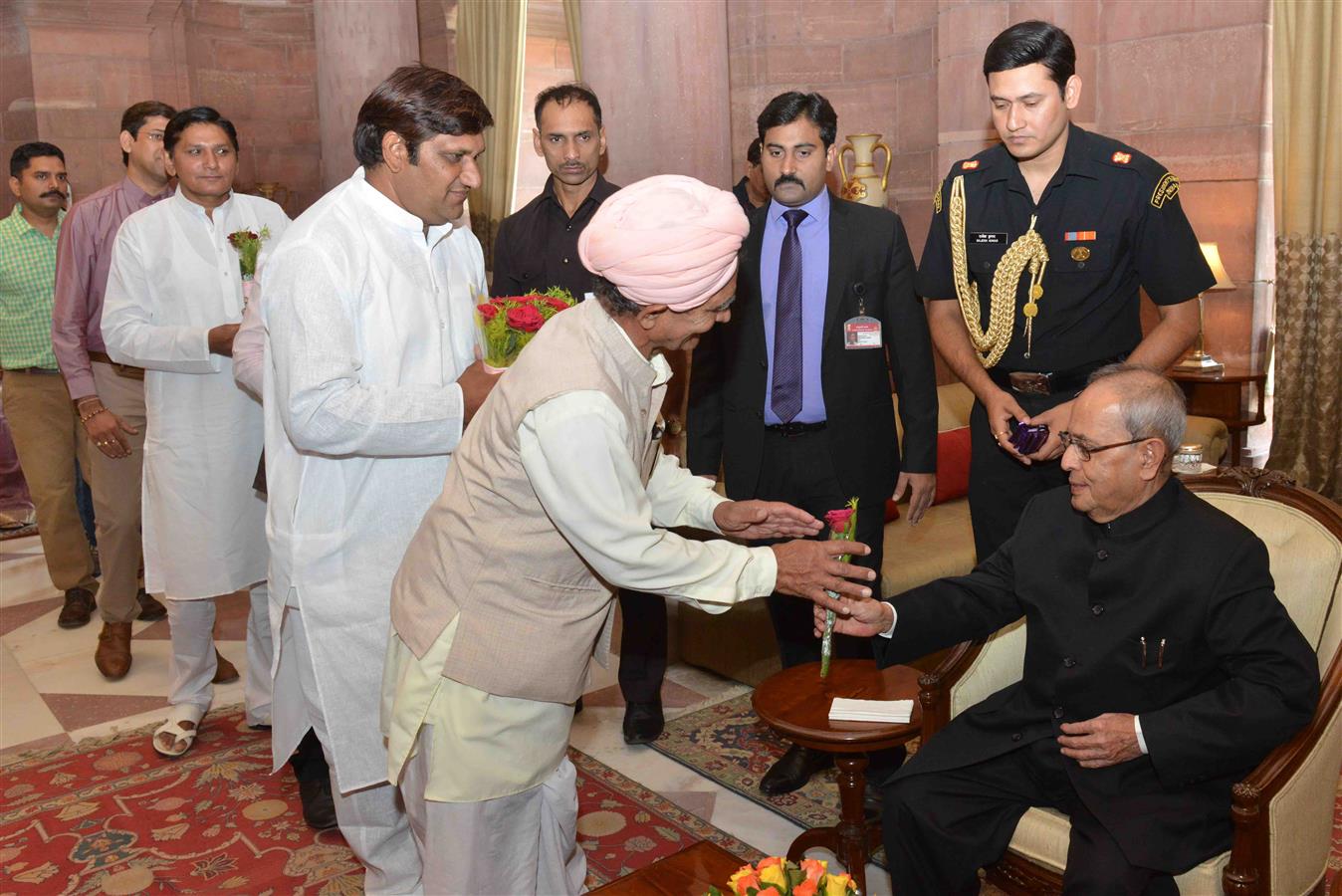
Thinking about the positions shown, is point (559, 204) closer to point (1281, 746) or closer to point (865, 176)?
point (1281, 746)

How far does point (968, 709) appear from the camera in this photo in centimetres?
288

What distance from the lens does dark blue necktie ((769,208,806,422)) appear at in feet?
12.2

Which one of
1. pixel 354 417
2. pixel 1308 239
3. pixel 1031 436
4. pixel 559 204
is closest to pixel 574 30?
pixel 1308 239

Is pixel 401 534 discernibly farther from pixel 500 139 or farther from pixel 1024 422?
pixel 500 139

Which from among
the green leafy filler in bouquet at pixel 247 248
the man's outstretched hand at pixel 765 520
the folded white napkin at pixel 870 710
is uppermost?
the green leafy filler in bouquet at pixel 247 248

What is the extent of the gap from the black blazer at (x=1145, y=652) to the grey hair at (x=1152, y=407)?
133 millimetres

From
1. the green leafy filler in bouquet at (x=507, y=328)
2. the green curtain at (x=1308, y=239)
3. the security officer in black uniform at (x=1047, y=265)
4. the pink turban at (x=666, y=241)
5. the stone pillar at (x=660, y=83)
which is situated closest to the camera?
the pink turban at (x=666, y=241)

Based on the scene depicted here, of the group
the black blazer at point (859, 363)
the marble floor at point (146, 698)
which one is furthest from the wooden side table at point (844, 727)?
the black blazer at point (859, 363)

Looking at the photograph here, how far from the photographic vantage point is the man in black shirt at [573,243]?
13.9 feet

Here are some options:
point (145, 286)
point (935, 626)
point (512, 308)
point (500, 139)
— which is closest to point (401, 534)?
point (512, 308)

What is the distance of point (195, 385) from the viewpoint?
4.21m

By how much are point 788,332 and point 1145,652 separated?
1547mm

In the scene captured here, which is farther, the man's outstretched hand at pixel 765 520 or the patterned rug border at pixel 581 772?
the patterned rug border at pixel 581 772

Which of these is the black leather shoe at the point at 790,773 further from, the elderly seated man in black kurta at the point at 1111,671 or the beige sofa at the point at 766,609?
the elderly seated man in black kurta at the point at 1111,671
